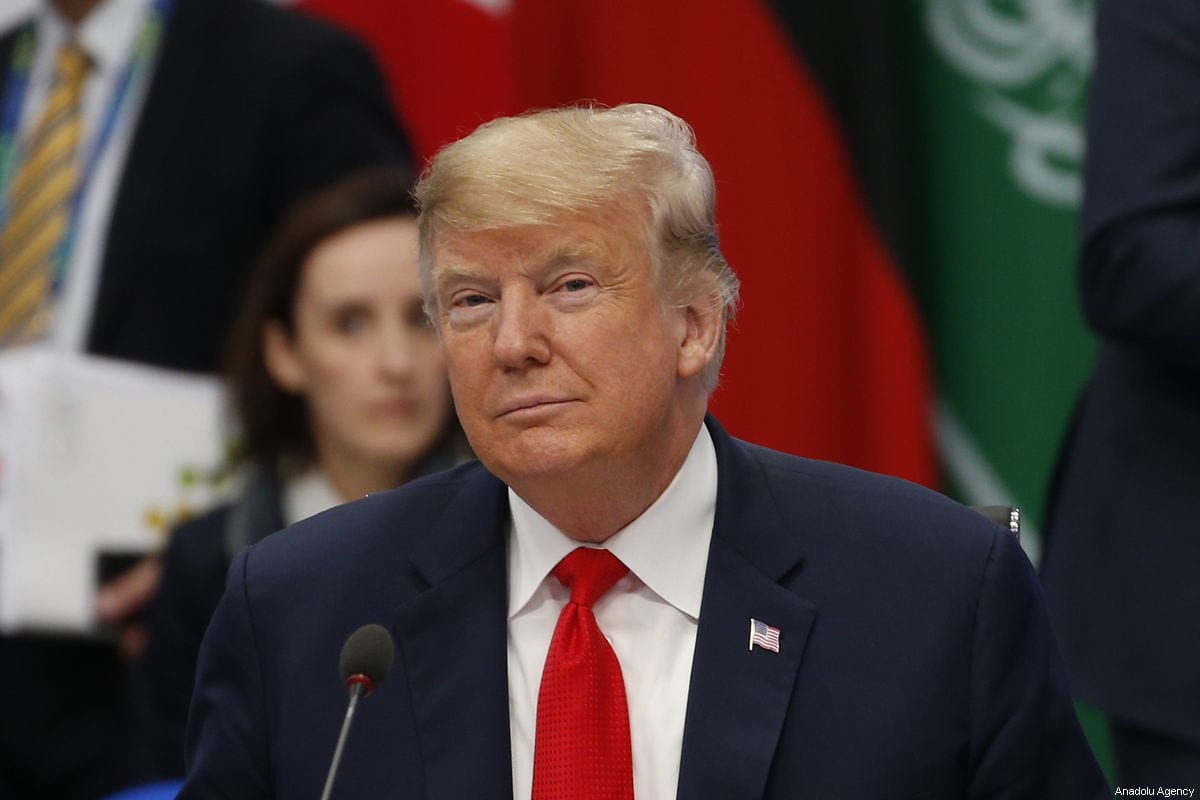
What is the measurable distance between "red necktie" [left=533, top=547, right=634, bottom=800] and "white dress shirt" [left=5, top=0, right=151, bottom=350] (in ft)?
7.55

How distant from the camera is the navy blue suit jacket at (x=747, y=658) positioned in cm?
219

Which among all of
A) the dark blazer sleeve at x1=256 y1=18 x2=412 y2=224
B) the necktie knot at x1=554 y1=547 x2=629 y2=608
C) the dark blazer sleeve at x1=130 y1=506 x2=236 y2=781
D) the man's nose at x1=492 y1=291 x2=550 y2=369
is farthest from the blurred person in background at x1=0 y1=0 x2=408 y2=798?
the man's nose at x1=492 y1=291 x2=550 y2=369

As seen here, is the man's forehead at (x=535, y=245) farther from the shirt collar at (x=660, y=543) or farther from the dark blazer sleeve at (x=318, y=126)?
the dark blazer sleeve at (x=318, y=126)

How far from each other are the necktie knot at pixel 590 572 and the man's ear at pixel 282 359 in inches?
68.0

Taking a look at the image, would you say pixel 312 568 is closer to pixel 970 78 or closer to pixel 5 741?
pixel 5 741

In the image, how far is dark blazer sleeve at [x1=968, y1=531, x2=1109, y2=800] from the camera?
218cm

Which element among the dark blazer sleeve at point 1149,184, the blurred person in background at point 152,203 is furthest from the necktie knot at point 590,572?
the blurred person in background at point 152,203

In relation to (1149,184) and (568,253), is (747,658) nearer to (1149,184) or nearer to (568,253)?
(568,253)

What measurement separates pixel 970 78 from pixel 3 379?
2.39m

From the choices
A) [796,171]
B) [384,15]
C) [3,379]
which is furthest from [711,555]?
[384,15]

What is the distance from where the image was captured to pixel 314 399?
3.95 m

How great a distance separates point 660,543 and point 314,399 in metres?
1.73

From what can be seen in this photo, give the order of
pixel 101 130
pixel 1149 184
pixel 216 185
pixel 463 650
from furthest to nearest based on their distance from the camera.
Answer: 1. pixel 101 130
2. pixel 216 185
3. pixel 1149 184
4. pixel 463 650

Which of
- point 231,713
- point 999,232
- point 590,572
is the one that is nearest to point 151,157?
point 999,232
